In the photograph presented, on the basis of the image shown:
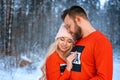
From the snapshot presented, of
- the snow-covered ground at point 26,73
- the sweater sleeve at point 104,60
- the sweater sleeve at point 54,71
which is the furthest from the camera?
the snow-covered ground at point 26,73

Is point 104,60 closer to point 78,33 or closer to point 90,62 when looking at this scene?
point 90,62

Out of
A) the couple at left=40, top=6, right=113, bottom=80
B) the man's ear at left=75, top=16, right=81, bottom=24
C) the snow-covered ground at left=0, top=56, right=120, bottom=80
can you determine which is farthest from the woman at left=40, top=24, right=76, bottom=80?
the snow-covered ground at left=0, top=56, right=120, bottom=80

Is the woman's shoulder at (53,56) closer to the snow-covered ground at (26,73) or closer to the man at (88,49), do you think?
the man at (88,49)

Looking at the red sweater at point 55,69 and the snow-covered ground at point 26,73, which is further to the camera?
the snow-covered ground at point 26,73

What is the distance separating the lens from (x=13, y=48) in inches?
136

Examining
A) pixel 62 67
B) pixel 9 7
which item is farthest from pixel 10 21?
pixel 62 67

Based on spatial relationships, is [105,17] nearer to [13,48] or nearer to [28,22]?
[28,22]

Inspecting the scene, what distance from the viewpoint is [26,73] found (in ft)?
11.1

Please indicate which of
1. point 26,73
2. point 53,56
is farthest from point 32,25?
point 53,56

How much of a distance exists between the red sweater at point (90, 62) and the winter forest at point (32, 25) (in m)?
1.79

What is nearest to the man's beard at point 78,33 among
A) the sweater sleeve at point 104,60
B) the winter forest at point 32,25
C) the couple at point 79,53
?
the couple at point 79,53

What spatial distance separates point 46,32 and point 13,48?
40 centimetres

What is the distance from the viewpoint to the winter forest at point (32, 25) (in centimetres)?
341

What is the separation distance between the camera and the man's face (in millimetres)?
1553
